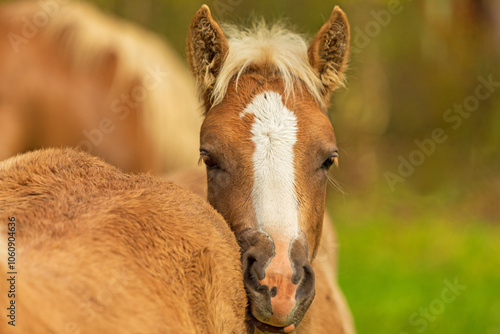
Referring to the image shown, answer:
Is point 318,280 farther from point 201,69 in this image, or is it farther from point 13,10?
point 13,10

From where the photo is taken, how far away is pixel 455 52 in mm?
13188

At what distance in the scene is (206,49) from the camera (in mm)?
3633

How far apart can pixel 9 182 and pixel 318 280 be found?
1.92 metres

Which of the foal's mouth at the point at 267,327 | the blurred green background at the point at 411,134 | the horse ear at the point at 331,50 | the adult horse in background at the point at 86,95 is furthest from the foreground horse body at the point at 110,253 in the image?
the blurred green background at the point at 411,134

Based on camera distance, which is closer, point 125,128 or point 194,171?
point 194,171

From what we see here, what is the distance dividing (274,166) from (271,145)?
0.12 m

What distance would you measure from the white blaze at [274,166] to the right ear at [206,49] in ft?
1.48

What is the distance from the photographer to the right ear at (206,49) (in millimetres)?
3553

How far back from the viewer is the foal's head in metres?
2.64

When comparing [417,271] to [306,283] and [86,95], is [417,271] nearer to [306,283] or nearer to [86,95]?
[86,95]

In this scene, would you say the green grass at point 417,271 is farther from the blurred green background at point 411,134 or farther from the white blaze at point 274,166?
the white blaze at point 274,166

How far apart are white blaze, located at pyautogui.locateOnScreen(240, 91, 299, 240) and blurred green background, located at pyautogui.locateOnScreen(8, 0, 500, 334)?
4421 mm

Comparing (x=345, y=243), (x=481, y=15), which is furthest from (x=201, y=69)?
(x=481, y=15)

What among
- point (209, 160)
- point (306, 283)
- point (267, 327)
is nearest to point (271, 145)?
point (209, 160)
